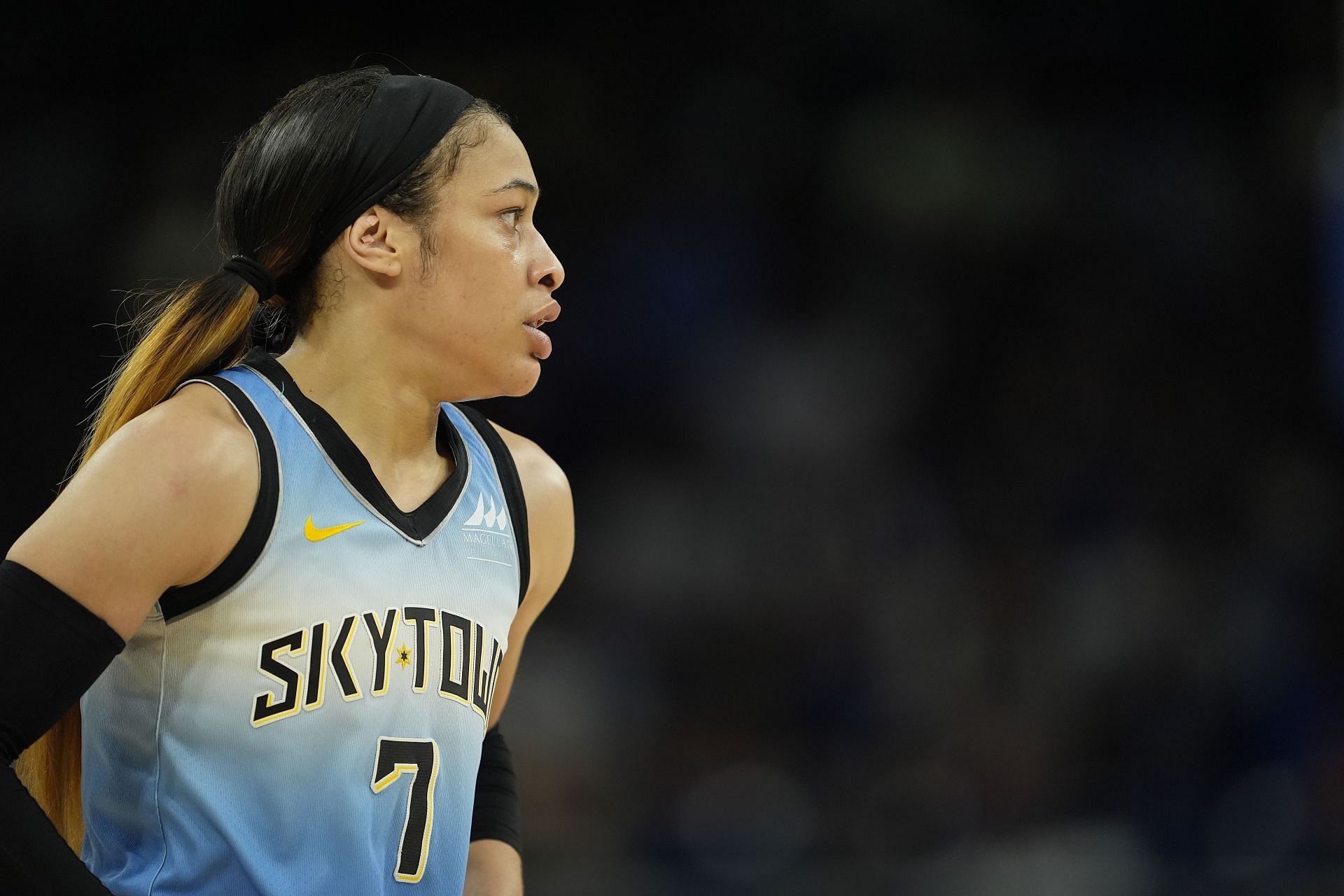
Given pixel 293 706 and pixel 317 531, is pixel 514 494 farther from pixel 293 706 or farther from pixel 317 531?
pixel 293 706

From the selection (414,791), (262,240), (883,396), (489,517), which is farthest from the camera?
(883,396)

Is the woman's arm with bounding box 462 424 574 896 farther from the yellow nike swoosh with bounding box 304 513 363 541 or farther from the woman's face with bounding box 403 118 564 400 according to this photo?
the yellow nike swoosh with bounding box 304 513 363 541

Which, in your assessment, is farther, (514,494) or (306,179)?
(514,494)

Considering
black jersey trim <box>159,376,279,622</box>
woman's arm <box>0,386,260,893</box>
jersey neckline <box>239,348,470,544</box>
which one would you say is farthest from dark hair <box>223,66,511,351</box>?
woman's arm <box>0,386,260,893</box>

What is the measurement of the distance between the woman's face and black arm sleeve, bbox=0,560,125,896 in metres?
0.59

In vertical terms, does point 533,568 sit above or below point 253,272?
below

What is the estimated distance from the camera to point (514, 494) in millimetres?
2033

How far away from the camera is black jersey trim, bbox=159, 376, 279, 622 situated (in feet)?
5.29

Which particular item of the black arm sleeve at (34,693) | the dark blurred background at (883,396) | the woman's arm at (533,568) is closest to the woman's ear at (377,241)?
the woman's arm at (533,568)

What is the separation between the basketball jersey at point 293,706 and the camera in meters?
1.63

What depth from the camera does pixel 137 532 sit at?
151 cm

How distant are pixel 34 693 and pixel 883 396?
493 cm

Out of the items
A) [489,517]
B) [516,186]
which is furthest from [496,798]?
[516,186]

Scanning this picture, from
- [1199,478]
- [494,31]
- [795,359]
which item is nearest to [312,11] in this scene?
[494,31]
